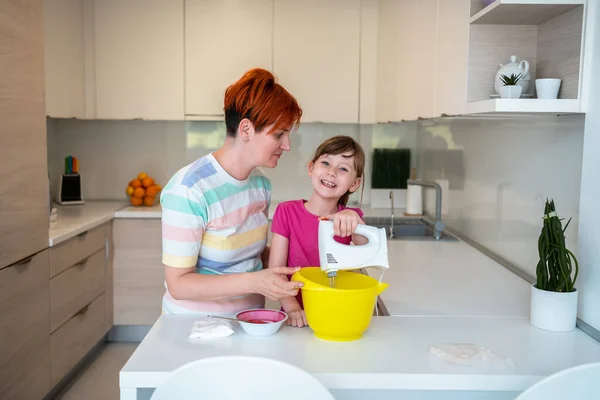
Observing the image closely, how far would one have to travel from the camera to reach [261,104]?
1675mm

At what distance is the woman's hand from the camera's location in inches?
58.2

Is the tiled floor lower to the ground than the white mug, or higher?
lower

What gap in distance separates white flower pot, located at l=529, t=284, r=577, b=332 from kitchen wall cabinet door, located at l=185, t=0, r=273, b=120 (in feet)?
8.70

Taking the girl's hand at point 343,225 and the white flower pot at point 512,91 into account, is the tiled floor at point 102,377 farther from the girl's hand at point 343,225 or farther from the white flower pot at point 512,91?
the white flower pot at point 512,91

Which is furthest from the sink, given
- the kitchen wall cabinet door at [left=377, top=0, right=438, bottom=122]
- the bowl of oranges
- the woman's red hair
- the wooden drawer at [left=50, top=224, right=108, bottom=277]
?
the woman's red hair

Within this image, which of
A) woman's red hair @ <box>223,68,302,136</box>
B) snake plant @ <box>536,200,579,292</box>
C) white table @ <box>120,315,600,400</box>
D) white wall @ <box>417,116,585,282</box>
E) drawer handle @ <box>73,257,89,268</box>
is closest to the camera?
white table @ <box>120,315,600,400</box>

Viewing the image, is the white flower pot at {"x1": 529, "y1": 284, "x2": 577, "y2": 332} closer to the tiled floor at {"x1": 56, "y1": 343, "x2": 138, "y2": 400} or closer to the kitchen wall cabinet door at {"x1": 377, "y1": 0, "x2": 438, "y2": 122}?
the kitchen wall cabinet door at {"x1": 377, "y1": 0, "x2": 438, "y2": 122}

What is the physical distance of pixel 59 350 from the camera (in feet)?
9.81

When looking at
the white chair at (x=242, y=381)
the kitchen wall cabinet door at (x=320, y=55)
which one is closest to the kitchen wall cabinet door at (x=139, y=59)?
the kitchen wall cabinet door at (x=320, y=55)

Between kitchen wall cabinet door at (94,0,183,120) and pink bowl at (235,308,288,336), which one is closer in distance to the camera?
pink bowl at (235,308,288,336)

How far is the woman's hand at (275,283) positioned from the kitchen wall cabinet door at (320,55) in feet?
8.34

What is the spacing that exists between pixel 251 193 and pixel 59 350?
1.71 metres

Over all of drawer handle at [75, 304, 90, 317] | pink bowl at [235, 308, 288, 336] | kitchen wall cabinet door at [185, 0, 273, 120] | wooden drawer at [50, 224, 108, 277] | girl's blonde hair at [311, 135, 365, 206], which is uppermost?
kitchen wall cabinet door at [185, 0, 273, 120]

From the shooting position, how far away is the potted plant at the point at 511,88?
1650 millimetres
